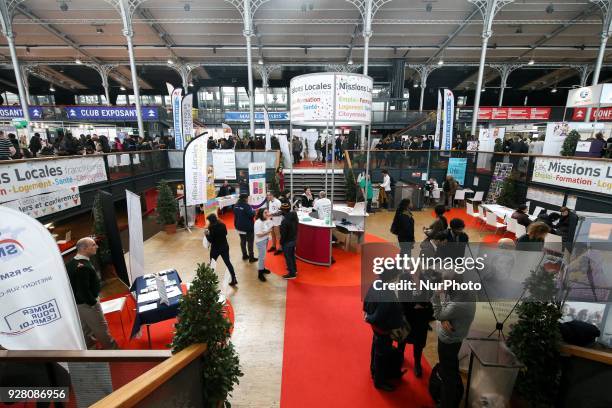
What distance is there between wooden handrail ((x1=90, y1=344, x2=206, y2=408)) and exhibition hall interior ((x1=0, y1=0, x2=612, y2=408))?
1cm

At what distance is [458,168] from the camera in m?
12.6

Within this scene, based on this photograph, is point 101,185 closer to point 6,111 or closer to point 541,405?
point 541,405

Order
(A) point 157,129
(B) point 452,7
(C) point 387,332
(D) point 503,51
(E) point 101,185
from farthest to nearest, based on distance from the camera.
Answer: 1. (A) point 157,129
2. (D) point 503,51
3. (B) point 452,7
4. (E) point 101,185
5. (C) point 387,332

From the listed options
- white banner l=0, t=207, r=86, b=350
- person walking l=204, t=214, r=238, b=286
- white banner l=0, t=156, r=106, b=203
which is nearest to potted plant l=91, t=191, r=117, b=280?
white banner l=0, t=156, r=106, b=203

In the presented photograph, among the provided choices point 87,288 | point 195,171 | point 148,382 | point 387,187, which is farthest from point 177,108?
point 148,382

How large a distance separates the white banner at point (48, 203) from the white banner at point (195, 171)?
2.40 meters

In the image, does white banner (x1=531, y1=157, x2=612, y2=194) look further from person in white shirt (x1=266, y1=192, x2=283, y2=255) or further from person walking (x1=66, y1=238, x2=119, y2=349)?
person walking (x1=66, y1=238, x2=119, y2=349)

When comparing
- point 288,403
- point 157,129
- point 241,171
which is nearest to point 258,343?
point 288,403

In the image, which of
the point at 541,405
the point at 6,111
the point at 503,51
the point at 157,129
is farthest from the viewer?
the point at 157,129

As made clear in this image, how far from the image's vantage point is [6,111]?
17641mm

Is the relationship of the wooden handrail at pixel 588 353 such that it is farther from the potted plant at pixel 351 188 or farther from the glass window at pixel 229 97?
the glass window at pixel 229 97

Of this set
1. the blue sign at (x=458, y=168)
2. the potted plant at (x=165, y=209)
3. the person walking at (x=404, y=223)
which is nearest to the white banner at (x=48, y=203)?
the potted plant at (x=165, y=209)

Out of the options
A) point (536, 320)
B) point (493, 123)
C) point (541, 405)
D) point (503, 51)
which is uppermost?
point (503, 51)

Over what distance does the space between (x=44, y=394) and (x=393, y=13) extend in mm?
17903
